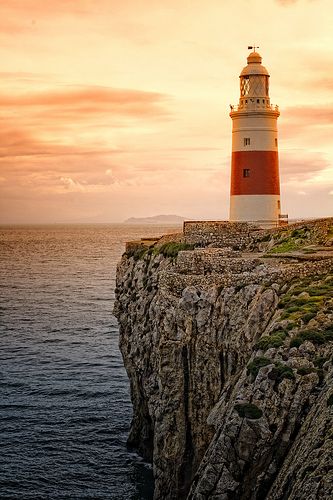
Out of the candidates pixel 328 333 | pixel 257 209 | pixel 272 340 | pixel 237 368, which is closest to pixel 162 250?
pixel 257 209

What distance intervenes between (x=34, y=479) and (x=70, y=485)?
191 centimetres

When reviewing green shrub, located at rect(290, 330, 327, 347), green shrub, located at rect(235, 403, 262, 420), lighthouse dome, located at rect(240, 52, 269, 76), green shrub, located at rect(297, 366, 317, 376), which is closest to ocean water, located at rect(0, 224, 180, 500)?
green shrub, located at rect(235, 403, 262, 420)

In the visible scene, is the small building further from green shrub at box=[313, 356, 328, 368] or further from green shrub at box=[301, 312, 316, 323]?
green shrub at box=[313, 356, 328, 368]

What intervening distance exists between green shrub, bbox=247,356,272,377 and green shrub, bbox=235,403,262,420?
113 centimetres

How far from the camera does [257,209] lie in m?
54.0

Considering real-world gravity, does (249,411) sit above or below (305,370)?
below

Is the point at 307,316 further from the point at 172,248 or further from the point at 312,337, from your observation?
the point at 172,248

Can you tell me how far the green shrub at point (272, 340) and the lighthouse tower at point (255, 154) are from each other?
30926 millimetres

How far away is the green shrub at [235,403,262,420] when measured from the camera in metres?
20.9

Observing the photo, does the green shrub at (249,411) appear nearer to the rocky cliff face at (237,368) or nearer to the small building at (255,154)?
the rocky cliff face at (237,368)

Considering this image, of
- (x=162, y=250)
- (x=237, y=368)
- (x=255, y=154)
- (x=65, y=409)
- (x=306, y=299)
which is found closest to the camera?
Answer: (x=306, y=299)

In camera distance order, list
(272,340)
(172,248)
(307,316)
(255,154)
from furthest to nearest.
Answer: (255,154) → (172,248) → (307,316) → (272,340)

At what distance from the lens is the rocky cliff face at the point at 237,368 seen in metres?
20.5

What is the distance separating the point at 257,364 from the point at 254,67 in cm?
3685
